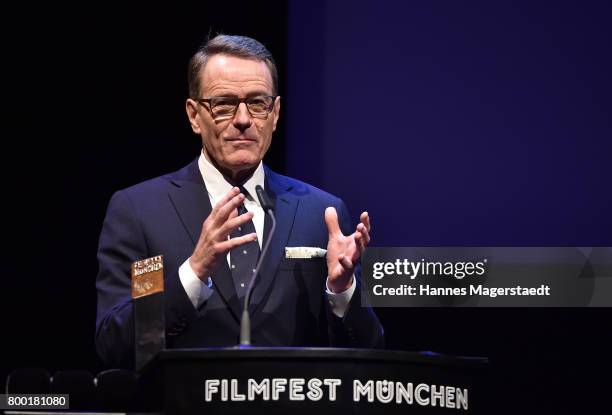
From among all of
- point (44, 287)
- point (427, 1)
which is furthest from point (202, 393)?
point (427, 1)

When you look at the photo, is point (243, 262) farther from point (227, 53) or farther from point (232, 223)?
point (227, 53)

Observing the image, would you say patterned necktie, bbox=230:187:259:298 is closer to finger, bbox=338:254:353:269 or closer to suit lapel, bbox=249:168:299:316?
suit lapel, bbox=249:168:299:316

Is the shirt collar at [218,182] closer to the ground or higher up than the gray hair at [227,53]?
closer to the ground

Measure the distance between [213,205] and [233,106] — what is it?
28 centimetres

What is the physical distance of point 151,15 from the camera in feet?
13.8

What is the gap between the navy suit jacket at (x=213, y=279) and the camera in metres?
2.76

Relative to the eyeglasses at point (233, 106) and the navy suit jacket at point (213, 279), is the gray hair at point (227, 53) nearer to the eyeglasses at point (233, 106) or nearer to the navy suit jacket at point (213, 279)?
the eyeglasses at point (233, 106)

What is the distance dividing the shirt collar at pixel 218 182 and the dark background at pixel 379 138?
1.05 metres

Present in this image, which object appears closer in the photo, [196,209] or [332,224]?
[332,224]

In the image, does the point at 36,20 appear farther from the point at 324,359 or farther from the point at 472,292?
Result: the point at 324,359

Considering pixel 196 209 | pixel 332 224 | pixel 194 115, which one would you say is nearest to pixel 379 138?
pixel 194 115

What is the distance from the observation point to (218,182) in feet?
10.2

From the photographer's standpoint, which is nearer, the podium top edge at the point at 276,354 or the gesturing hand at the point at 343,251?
the podium top edge at the point at 276,354

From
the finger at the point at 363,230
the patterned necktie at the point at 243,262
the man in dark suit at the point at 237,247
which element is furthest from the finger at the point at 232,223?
the patterned necktie at the point at 243,262
